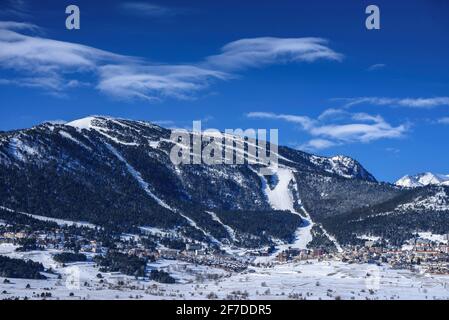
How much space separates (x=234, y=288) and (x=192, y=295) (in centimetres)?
Answer: 1866

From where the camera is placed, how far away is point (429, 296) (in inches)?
7579
